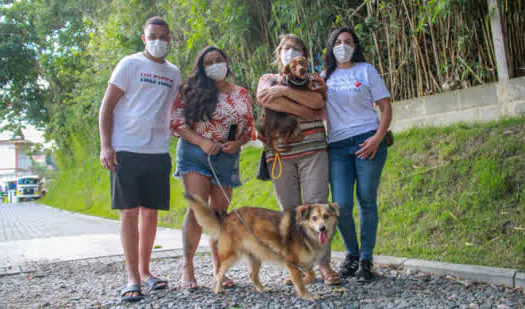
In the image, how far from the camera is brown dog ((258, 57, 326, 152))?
10.5 ft

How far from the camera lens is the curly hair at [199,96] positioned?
3.24m

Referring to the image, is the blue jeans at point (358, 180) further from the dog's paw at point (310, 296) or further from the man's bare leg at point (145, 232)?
the man's bare leg at point (145, 232)

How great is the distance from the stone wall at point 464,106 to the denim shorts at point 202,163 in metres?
3.46

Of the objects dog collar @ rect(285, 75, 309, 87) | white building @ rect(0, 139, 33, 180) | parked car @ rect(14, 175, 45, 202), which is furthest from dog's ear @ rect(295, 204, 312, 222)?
white building @ rect(0, 139, 33, 180)

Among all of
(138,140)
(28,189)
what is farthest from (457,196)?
(28,189)

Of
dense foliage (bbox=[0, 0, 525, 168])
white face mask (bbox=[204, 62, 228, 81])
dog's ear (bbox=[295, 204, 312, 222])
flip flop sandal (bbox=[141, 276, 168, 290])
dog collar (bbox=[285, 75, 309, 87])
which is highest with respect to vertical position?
dense foliage (bbox=[0, 0, 525, 168])

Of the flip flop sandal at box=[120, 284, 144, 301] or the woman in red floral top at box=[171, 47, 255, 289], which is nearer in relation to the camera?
the flip flop sandal at box=[120, 284, 144, 301]

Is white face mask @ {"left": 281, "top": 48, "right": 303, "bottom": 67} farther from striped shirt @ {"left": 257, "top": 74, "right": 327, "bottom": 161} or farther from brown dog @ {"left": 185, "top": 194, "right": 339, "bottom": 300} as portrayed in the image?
brown dog @ {"left": 185, "top": 194, "right": 339, "bottom": 300}

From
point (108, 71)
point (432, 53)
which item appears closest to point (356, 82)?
point (432, 53)

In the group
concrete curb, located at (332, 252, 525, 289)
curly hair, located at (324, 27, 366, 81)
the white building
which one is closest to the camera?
concrete curb, located at (332, 252, 525, 289)

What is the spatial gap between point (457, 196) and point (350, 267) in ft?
5.27

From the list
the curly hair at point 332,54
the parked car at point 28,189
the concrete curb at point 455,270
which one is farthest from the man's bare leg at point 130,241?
the parked car at point 28,189

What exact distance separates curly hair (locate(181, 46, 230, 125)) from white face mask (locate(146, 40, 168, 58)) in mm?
284

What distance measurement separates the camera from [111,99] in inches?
124
